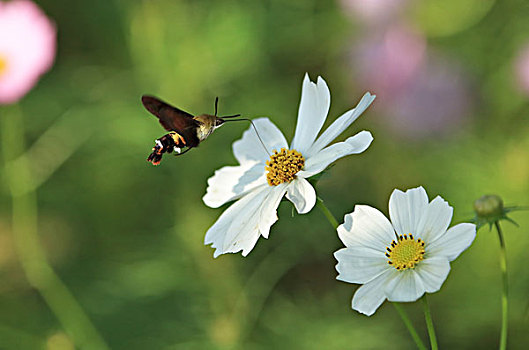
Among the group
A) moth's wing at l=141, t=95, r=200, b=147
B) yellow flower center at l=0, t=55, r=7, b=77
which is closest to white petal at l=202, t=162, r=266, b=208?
moth's wing at l=141, t=95, r=200, b=147

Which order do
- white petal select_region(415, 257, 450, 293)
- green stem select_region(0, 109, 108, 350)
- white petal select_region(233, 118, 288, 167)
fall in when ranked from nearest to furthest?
white petal select_region(415, 257, 450, 293)
white petal select_region(233, 118, 288, 167)
green stem select_region(0, 109, 108, 350)

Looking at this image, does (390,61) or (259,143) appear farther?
(390,61)

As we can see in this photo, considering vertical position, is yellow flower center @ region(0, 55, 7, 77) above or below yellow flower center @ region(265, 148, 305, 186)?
above

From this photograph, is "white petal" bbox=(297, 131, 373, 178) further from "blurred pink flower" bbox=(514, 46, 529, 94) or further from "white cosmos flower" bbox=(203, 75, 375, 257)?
"blurred pink flower" bbox=(514, 46, 529, 94)

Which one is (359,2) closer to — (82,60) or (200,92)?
(200,92)

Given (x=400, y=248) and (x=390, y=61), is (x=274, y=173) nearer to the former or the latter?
(x=400, y=248)

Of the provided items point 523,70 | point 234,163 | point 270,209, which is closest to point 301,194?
point 270,209

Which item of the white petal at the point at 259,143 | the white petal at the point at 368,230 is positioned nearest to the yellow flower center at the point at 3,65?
the white petal at the point at 259,143

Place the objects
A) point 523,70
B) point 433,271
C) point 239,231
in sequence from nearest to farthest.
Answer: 1. point 433,271
2. point 239,231
3. point 523,70

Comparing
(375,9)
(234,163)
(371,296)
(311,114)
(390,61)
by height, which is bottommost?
(371,296)
